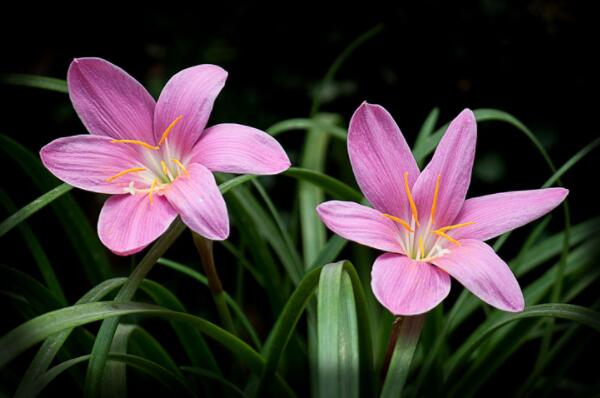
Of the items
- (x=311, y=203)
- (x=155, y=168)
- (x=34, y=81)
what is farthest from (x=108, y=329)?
(x=311, y=203)

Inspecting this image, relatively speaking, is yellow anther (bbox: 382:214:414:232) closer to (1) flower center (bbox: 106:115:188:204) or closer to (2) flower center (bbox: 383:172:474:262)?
(2) flower center (bbox: 383:172:474:262)

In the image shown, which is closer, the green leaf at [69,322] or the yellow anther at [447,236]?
the green leaf at [69,322]

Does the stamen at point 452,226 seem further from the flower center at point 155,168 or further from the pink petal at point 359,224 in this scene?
the flower center at point 155,168

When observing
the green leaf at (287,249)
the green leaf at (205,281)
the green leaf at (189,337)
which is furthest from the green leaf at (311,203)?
the green leaf at (189,337)

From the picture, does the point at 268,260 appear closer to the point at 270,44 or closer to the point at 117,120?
the point at 117,120

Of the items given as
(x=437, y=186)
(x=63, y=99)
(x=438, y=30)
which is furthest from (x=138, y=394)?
(x=438, y=30)

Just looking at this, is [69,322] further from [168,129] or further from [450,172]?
[450,172]
